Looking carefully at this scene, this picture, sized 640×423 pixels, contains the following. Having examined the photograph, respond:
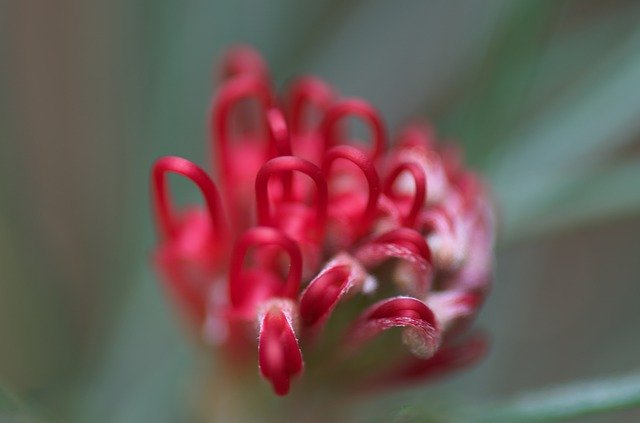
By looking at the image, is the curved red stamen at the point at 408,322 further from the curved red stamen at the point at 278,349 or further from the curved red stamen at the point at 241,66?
the curved red stamen at the point at 241,66

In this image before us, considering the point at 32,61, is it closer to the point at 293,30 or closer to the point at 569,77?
the point at 293,30

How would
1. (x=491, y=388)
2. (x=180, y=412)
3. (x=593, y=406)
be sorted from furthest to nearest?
1. (x=491, y=388)
2. (x=180, y=412)
3. (x=593, y=406)

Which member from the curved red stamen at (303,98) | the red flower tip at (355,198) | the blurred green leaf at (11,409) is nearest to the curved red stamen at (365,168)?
the red flower tip at (355,198)

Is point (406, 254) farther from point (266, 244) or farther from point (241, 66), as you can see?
point (241, 66)

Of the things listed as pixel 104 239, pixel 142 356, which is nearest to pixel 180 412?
pixel 142 356

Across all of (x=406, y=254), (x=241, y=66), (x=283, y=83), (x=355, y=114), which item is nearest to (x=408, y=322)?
(x=406, y=254)

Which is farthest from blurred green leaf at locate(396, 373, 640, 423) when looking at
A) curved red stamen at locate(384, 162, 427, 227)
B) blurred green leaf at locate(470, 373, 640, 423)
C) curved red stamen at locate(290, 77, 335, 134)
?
curved red stamen at locate(290, 77, 335, 134)

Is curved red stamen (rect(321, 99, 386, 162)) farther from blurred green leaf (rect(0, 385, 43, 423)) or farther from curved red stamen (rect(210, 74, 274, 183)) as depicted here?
blurred green leaf (rect(0, 385, 43, 423))
